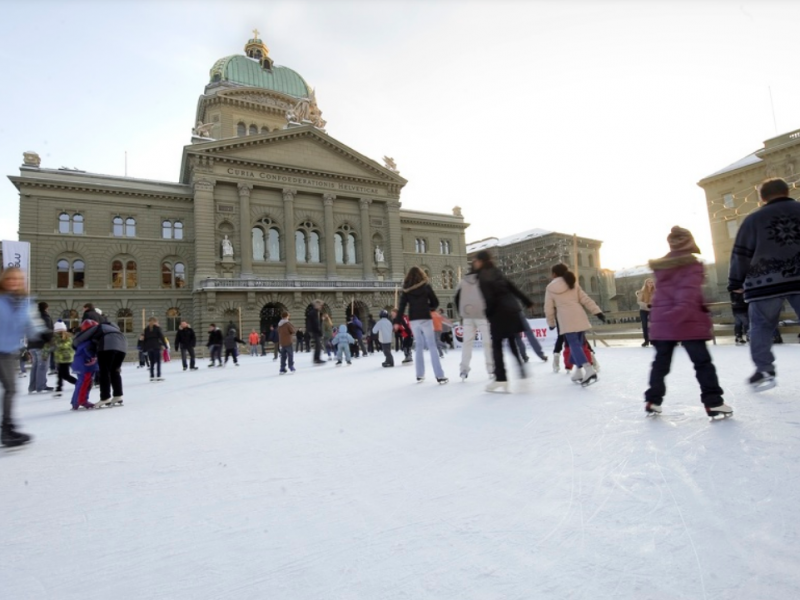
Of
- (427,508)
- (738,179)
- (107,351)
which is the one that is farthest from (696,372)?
(738,179)

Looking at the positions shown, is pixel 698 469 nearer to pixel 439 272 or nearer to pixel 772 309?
pixel 772 309

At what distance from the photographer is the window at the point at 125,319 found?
2970 cm

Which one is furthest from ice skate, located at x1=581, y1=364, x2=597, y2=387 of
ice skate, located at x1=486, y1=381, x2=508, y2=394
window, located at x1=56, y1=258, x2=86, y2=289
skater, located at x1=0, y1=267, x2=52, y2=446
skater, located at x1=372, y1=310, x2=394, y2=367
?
window, located at x1=56, y1=258, x2=86, y2=289

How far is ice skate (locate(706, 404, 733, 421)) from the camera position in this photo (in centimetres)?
308

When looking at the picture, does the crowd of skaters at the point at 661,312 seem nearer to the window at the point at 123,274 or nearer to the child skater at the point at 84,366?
the child skater at the point at 84,366

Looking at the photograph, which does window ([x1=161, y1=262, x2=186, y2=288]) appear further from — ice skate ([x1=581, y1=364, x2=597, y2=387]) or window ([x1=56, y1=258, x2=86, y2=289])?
ice skate ([x1=581, y1=364, x2=597, y2=387])

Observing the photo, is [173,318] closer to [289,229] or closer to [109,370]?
[289,229]

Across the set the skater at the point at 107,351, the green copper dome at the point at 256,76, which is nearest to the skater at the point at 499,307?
the skater at the point at 107,351

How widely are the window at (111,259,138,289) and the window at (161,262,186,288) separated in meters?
1.76

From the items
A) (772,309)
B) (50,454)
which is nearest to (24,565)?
(50,454)

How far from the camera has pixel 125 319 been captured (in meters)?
29.8

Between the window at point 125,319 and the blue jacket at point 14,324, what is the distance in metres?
29.2

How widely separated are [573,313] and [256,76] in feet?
152

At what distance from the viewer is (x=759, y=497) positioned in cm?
185
